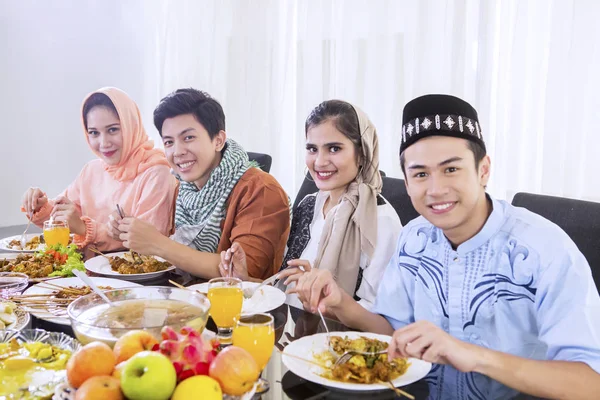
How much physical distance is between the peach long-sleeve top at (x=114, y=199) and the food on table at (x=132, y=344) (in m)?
1.57

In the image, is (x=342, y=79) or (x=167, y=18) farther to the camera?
(x=167, y=18)

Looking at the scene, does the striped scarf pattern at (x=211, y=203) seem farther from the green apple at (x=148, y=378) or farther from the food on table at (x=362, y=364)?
the green apple at (x=148, y=378)

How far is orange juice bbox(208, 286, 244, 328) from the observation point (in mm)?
1237

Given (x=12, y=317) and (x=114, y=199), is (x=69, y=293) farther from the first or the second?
(x=114, y=199)

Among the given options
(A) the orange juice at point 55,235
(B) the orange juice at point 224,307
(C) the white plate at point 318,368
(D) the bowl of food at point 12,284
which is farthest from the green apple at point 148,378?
(A) the orange juice at point 55,235

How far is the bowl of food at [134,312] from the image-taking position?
0.98 meters


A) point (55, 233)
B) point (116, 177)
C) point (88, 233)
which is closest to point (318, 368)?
point (55, 233)

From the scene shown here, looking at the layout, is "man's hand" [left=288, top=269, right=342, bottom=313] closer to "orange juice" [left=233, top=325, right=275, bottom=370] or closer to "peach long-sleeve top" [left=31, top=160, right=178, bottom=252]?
"orange juice" [left=233, top=325, right=275, bottom=370]

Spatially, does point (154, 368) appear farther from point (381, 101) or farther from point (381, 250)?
point (381, 101)

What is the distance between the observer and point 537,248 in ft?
4.03

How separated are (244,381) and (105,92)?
2.18m

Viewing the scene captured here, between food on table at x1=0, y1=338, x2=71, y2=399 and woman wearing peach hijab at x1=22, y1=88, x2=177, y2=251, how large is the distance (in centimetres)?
147

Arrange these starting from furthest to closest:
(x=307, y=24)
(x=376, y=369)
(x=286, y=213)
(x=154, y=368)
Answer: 1. (x=307, y=24)
2. (x=286, y=213)
3. (x=376, y=369)
4. (x=154, y=368)

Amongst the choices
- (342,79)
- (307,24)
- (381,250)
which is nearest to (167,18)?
(307,24)
